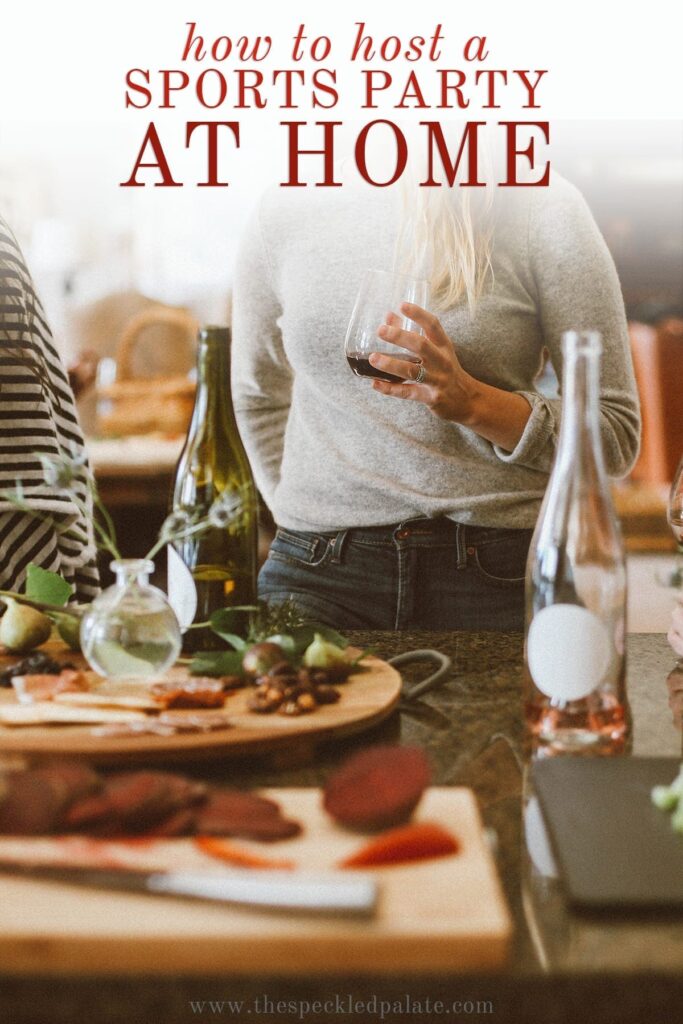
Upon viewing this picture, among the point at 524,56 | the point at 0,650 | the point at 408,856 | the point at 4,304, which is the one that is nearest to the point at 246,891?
the point at 408,856

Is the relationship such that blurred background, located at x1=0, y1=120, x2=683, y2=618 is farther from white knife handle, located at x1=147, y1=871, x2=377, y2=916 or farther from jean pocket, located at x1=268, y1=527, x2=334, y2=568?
jean pocket, located at x1=268, y1=527, x2=334, y2=568

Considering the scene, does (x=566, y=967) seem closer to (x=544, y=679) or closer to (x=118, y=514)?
(x=544, y=679)

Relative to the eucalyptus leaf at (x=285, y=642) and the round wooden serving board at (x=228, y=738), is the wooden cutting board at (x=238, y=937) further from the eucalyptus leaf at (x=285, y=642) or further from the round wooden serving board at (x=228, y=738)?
the eucalyptus leaf at (x=285, y=642)

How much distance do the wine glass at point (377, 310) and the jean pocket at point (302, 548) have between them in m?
0.38

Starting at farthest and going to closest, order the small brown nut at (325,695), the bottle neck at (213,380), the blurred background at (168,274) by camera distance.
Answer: the blurred background at (168,274) < the bottle neck at (213,380) < the small brown nut at (325,695)

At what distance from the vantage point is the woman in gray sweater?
1.35 metres

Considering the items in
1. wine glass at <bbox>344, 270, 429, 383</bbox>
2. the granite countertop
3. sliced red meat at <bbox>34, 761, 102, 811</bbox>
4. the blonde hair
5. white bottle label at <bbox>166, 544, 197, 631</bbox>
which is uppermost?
the blonde hair

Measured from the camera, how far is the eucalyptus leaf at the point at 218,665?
91cm

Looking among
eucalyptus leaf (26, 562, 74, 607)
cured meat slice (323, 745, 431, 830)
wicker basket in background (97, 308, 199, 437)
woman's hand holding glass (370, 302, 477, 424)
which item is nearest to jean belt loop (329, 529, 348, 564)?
woman's hand holding glass (370, 302, 477, 424)

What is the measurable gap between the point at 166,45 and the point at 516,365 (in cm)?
285

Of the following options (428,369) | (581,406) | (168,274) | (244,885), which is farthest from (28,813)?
(168,274)

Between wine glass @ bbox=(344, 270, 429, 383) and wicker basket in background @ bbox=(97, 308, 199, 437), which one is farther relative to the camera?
wicker basket in background @ bbox=(97, 308, 199, 437)

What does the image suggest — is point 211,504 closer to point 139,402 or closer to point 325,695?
point 325,695

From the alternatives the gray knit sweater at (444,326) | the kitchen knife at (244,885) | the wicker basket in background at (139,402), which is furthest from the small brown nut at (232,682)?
the wicker basket in background at (139,402)
